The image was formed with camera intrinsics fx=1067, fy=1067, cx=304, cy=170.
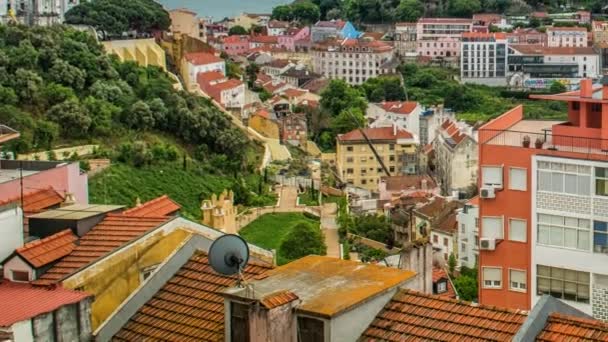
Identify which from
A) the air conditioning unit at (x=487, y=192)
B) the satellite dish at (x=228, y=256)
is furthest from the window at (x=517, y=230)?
the satellite dish at (x=228, y=256)

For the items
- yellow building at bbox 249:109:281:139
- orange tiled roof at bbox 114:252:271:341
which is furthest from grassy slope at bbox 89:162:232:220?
orange tiled roof at bbox 114:252:271:341

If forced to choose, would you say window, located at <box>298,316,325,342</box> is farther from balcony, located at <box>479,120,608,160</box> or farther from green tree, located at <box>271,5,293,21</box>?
green tree, located at <box>271,5,293,21</box>

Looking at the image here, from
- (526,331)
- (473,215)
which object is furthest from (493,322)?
(473,215)

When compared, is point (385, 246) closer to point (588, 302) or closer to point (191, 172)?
point (191, 172)

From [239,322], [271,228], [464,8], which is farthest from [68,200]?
[464,8]

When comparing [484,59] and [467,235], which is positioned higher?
[484,59]

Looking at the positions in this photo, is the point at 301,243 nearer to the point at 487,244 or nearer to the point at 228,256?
the point at 487,244
